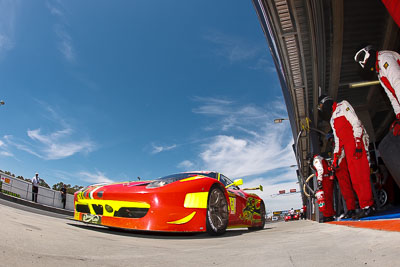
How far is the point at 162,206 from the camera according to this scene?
2.87 m

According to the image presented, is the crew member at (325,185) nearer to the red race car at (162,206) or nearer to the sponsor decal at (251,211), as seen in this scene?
the sponsor decal at (251,211)

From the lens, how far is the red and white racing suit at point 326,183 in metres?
6.16

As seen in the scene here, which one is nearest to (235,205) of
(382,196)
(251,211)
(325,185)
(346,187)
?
(251,211)

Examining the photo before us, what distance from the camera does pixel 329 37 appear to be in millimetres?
5855

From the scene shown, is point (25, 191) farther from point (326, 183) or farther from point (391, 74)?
point (391, 74)

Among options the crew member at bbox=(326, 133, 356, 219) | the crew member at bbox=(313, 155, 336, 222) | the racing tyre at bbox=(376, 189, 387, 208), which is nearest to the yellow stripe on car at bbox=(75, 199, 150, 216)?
the crew member at bbox=(326, 133, 356, 219)

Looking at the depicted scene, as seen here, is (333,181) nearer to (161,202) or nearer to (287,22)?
(287,22)

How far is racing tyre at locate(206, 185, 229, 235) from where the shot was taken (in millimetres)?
3223

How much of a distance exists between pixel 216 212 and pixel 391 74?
10.2 ft

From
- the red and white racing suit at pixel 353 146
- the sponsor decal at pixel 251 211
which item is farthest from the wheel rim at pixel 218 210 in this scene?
the red and white racing suit at pixel 353 146

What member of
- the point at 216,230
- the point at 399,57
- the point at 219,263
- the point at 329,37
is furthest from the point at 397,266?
the point at 329,37

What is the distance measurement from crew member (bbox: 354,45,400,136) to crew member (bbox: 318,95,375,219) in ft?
2.79

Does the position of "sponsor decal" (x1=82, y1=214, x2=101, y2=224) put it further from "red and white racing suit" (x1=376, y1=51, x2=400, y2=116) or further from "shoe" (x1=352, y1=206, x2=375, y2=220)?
"red and white racing suit" (x1=376, y1=51, x2=400, y2=116)

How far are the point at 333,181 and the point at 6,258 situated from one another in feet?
23.4
